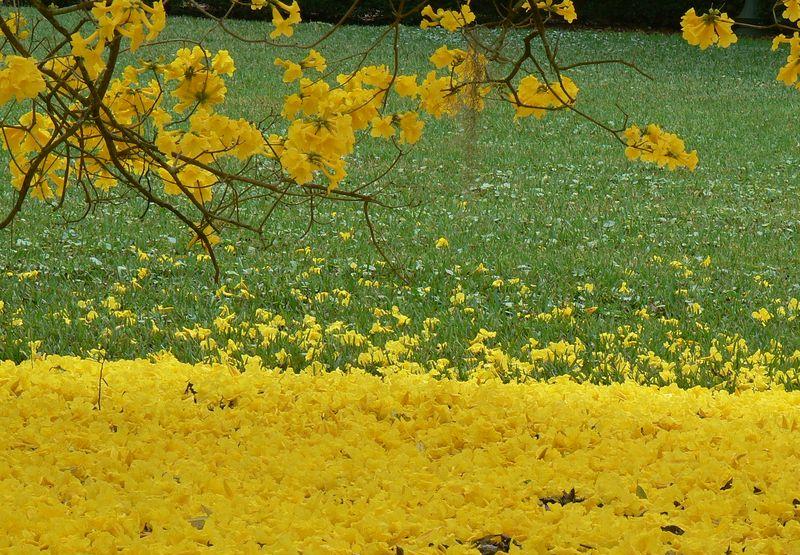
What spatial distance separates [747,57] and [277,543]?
1992cm

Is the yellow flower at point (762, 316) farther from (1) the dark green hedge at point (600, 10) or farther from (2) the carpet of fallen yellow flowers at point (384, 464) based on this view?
(1) the dark green hedge at point (600, 10)

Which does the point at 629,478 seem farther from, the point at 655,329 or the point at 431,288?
the point at 431,288

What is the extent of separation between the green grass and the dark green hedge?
373 inches

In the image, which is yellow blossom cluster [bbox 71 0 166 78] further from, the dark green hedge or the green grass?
the dark green hedge

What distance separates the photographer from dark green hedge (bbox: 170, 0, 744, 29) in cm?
2189

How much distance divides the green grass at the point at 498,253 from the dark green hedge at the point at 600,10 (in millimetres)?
9468

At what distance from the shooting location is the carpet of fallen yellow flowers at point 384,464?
2.51m

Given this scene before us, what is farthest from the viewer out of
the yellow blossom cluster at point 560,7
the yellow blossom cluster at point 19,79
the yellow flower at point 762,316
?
the yellow flower at point 762,316

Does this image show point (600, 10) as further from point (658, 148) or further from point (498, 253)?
point (658, 148)

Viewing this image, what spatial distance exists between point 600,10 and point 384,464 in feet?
71.8

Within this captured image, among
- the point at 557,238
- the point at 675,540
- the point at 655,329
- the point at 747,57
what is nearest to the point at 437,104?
the point at 675,540

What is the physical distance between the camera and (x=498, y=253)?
282 inches

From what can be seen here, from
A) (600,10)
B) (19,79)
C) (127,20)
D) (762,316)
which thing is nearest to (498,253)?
(762,316)

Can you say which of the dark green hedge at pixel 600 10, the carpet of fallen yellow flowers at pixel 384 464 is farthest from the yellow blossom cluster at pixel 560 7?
the dark green hedge at pixel 600 10
